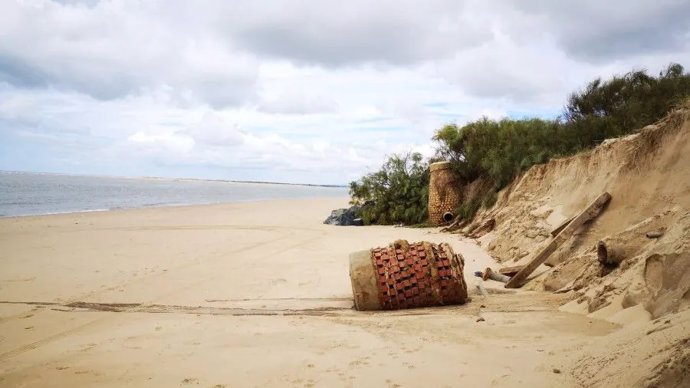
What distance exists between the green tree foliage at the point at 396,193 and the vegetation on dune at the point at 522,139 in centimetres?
3

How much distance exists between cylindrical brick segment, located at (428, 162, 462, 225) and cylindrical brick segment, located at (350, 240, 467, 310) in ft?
24.0

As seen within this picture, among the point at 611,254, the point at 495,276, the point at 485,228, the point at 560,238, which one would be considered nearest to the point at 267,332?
the point at 611,254

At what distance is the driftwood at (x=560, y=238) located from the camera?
4836mm

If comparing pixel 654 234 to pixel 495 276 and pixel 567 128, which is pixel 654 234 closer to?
pixel 495 276

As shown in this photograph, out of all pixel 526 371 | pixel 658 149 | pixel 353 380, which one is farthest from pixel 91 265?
pixel 658 149

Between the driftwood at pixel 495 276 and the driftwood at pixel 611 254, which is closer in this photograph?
the driftwood at pixel 611 254

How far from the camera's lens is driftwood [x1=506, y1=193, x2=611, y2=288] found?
4836mm

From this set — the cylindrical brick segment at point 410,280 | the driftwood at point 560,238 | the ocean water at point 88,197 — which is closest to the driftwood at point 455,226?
the driftwood at point 560,238

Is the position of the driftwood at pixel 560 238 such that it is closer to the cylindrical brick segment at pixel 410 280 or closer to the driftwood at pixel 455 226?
the cylindrical brick segment at pixel 410 280

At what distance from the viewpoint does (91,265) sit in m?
7.05

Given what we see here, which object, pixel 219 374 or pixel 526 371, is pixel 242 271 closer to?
pixel 219 374

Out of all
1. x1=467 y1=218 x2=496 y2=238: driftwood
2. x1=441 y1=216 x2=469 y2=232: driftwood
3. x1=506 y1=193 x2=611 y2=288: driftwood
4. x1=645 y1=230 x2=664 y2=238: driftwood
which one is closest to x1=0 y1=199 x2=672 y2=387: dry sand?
x1=506 y1=193 x2=611 y2=288: driftwood

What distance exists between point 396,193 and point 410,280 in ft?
32.1

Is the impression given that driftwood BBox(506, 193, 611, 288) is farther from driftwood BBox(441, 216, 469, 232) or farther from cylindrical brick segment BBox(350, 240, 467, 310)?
driftwood BBox(441, 216, 469, 232)
